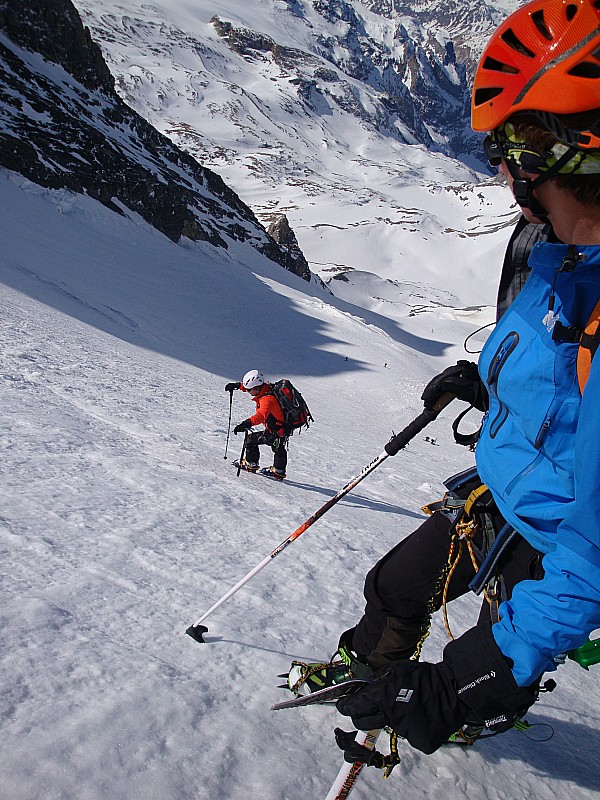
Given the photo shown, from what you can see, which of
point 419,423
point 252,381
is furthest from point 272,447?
point 419,423

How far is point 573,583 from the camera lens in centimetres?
148

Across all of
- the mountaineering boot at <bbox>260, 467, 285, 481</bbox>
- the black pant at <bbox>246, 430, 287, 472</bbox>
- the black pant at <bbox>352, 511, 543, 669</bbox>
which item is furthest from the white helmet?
the black pant at <bbox>352, 511, 543, 669</bbox>

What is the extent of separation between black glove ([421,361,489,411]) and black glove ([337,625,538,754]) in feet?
3.67

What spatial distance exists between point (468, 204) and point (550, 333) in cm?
16003

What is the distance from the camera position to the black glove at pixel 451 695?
1650mm

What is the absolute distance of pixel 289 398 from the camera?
24.8 ft

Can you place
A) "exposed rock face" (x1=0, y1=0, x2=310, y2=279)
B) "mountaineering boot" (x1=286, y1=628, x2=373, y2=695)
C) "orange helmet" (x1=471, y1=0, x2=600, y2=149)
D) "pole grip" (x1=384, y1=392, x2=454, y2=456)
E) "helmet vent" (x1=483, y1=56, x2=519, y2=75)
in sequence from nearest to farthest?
"orange helmet" (x1=471, y1=0, x2=600, y2=149), "helmet vent" (x1=483, y1=56, x2=519, y2=75), "mountaineering boot" (x1=286, y1=628, x2=373, y2=695), "pole grip" (x1=384, y1=392, x2=454, y2=456), "exposed rock face" (x1=0, y1=0, x2=310, y2=279)

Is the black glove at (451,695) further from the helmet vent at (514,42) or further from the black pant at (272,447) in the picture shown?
the black pant at (272,447)

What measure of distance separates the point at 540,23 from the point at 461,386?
54.2 inches

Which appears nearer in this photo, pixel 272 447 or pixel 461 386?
pixel 461 386

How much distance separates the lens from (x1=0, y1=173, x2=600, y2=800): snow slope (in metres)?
2.10

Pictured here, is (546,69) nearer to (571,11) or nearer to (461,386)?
(571,11)

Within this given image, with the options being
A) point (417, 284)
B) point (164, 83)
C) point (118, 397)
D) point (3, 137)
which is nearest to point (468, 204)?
point (417, 284)

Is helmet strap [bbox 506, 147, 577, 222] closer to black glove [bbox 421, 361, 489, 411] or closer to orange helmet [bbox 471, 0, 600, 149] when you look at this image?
orange helmet [bbox 471, 0, 600, 149]
